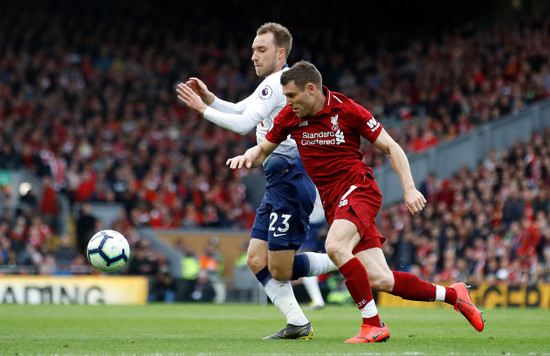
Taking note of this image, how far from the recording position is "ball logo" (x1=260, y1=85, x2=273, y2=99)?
25.5 feet

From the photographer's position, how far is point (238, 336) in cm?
840

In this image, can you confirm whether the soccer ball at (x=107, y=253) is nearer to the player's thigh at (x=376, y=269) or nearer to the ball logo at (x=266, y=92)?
the ball logo at (x=266, y=92)

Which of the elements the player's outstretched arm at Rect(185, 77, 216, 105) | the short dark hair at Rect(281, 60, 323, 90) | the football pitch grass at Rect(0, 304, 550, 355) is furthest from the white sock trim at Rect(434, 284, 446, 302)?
the player's outstretched arm at Rect(185, 77, 216, 105)

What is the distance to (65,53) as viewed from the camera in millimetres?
29625

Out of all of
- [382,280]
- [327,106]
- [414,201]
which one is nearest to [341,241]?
[382,280]

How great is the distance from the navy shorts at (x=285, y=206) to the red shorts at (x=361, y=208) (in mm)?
600

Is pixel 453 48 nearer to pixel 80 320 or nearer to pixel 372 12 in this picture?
pixel 372 12

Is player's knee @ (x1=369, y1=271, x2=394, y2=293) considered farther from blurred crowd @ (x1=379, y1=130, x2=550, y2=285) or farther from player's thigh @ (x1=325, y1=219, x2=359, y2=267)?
blurred crowd @ (x1=379, y1=130, x2=550, y2=285)

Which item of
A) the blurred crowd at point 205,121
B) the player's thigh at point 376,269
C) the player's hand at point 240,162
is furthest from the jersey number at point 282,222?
the blurred crowd at point 205,121

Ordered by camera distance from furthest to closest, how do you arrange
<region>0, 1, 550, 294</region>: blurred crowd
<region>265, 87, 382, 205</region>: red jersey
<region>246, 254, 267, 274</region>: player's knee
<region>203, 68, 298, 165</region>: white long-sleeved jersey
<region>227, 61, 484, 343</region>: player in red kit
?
<region>0, 1, 550, 294</region>: blurred crowd < <region>246, 254, 267, 274</region>: player's knee < <region>203, 68, 298, 165</region>: white long-sleeved jersey < <region>265, 87, 382, 205</region>: red jersey < <region>227, 61, 484, 343</region>: player in red kit

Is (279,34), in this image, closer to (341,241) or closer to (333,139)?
(333,139)

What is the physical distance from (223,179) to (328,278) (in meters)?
7.25

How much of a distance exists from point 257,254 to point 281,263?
0.25 metres

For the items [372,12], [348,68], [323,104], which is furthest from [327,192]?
[372,12]
